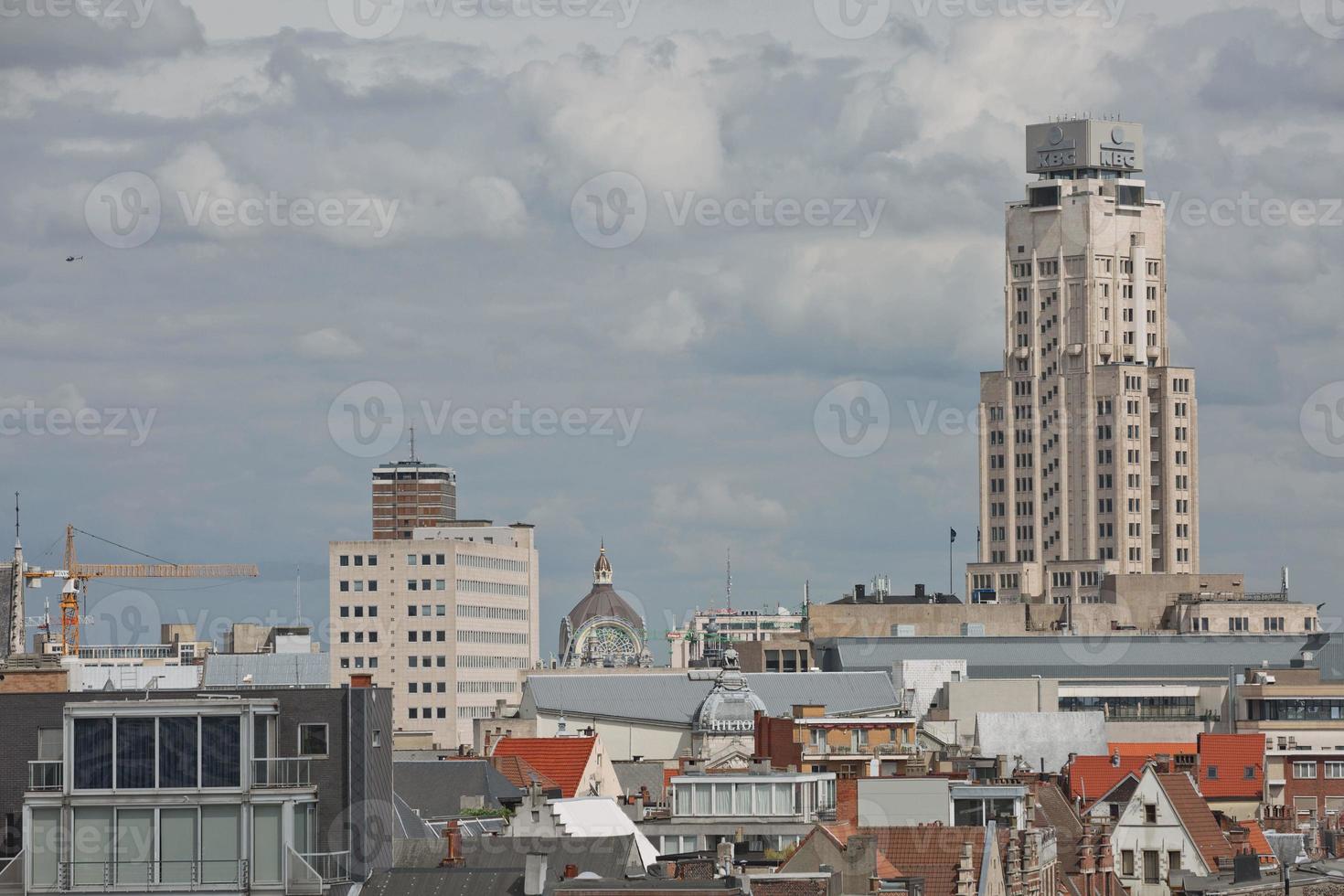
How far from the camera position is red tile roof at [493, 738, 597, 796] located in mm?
131375

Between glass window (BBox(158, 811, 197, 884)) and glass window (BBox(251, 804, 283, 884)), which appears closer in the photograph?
glass window (BBox(158, 811, 197, 884))

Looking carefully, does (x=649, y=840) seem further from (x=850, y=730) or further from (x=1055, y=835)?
(x=850, y=730)

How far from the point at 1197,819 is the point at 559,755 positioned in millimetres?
38567

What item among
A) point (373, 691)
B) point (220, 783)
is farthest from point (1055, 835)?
point (220, 783)

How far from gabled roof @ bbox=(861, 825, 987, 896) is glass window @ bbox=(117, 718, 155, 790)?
21861mm

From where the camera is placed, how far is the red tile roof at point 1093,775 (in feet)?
424

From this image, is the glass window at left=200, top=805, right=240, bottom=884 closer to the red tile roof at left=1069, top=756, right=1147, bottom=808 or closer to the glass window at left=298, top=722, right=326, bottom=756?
the glass window at left=298, top=722, right=326, bottom=756

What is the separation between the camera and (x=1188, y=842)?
352ft

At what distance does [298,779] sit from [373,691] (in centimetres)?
439

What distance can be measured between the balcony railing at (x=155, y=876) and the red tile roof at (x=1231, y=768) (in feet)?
392

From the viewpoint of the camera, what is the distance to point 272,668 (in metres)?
169

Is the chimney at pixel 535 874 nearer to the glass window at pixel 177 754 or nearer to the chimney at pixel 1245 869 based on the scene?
the glass window at pixel 177 754

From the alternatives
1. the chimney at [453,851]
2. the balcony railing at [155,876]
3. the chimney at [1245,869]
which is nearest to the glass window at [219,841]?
the balcony railing at [155,876]

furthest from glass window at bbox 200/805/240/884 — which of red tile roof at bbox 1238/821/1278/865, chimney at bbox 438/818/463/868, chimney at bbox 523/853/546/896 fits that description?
red tile roof at bbox 1238/821/1278/865
